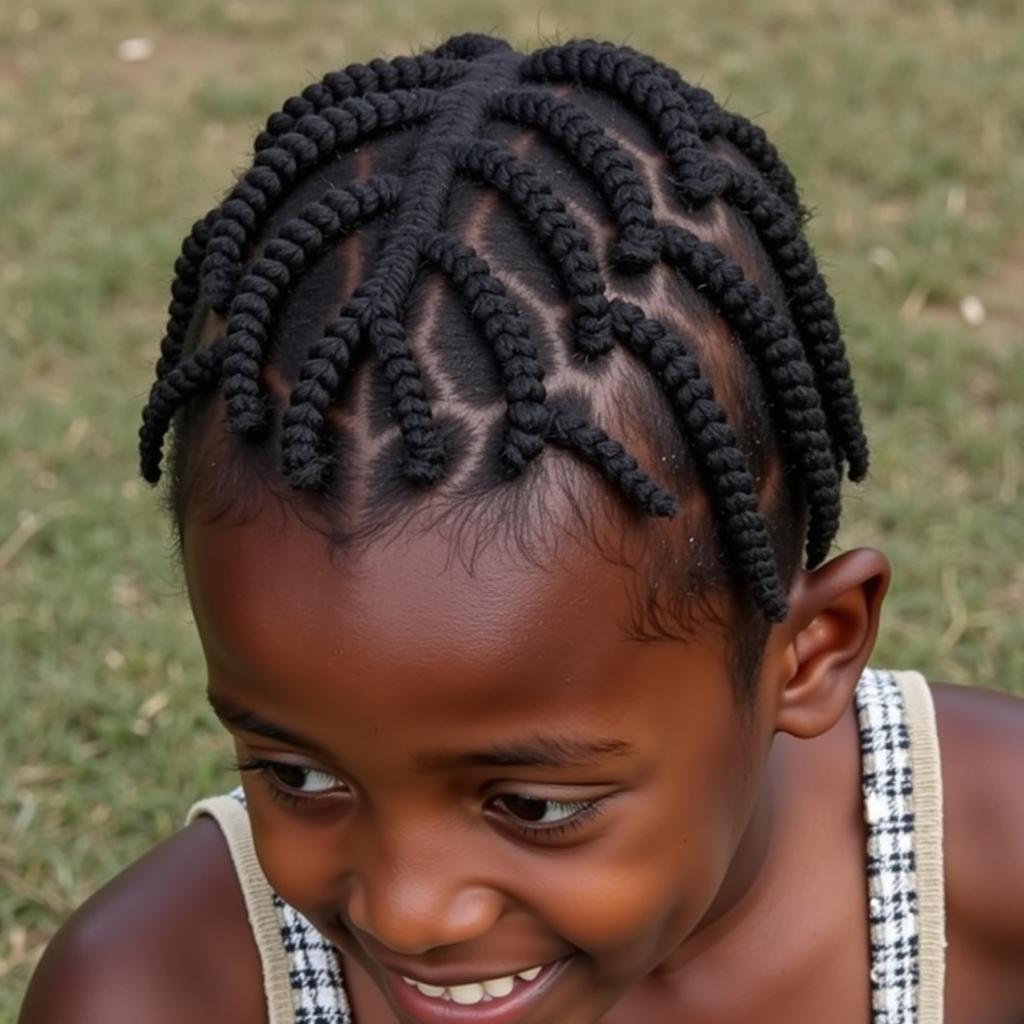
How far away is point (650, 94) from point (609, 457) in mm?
344

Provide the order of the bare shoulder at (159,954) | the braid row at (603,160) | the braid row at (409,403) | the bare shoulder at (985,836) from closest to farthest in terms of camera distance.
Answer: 1. the braid row at (409,403)
2. the braid row at (603,160)
3. the bare shoulder at (159,954)
4. the bare shoulder at (985,836)

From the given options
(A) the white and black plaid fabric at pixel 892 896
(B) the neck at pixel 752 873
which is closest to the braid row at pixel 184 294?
(B) the neck at pixel 752 873

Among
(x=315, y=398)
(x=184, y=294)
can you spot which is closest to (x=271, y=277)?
Answer: (x=315, y=398)

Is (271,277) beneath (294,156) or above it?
beneath

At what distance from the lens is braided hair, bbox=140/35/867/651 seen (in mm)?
1339

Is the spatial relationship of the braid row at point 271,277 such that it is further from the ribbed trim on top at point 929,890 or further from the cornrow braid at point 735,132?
the ribbed trim on top at point 929,890

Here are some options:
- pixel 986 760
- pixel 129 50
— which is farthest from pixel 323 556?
pixel 129 50

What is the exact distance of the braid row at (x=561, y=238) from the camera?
1.36 m

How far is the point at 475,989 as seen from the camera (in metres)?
1.48

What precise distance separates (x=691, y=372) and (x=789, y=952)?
0.72 m

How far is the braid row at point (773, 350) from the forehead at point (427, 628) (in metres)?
0.22

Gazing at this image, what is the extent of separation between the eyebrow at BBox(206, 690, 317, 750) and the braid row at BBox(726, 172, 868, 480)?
54 centimetres

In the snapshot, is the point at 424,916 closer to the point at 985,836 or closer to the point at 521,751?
the point at 521,751

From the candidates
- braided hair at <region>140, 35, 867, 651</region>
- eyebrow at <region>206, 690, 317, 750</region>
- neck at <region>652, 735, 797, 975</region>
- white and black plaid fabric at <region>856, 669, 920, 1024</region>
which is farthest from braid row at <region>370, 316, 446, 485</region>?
white and black plaid fabric at <region>856, 669, 920, 1024</region>
